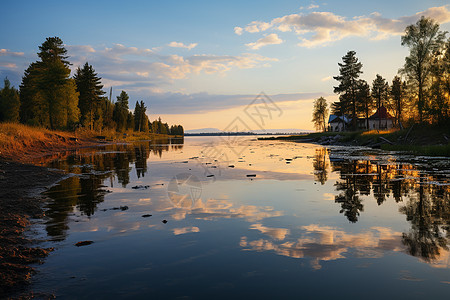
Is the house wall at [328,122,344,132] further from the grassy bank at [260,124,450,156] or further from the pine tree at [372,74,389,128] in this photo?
the grassy bank at [260,124,450,156]

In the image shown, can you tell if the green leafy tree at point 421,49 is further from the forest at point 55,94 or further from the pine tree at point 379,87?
the forest at point 55,94

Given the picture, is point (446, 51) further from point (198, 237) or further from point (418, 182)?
point (198, 237)

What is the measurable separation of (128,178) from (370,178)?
15157mm

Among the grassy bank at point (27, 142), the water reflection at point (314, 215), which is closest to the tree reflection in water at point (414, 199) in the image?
the water reflection at point (314, 215)

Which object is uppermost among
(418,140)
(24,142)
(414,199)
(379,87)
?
(379,87)

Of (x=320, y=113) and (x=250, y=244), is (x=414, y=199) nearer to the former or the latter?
(x=250, y=244)

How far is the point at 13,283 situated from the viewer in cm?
491

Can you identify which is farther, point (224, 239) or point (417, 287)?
point (224, 239)

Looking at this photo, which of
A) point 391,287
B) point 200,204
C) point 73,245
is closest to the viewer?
point 391,287

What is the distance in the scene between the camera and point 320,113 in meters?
141

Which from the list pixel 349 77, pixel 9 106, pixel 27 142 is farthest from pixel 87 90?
pixel 349 77

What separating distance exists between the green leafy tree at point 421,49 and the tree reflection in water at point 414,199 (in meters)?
37.9

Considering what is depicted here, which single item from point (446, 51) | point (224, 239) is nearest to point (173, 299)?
point (224, 239)

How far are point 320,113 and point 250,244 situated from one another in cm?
14359
